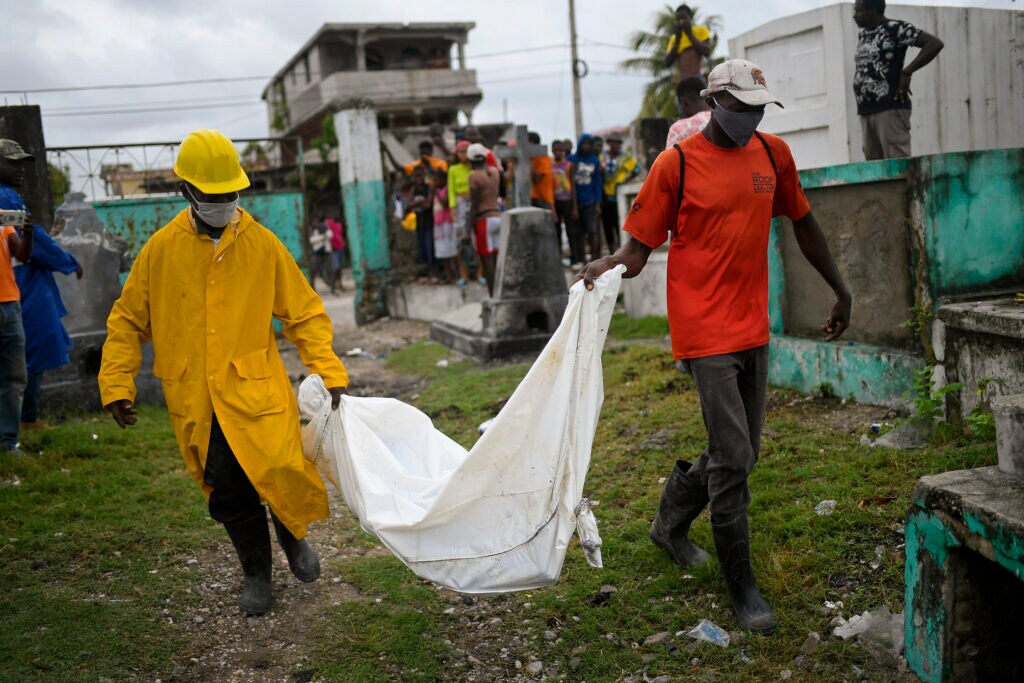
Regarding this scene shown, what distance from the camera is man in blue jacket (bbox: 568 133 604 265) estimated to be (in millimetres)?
12398

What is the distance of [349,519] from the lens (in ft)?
18.1

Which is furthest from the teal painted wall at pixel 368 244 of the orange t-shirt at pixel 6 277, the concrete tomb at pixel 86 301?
the orange t-shirt at pixel 6 277

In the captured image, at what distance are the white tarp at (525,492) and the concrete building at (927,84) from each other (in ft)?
14.2

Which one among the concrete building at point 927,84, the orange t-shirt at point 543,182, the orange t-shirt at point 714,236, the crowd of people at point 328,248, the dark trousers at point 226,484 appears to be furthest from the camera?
the crowd of people at point 328,248

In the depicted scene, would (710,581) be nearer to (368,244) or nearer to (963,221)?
(963,221)

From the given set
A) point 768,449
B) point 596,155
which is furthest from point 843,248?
point 596,155

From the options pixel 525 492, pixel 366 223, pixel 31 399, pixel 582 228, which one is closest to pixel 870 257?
pixel 525 492

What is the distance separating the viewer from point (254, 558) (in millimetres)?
4148

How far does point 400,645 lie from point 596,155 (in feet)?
32.4

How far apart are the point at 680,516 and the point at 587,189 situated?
8.96 m

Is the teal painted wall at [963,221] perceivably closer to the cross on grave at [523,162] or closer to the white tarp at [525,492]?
the white tarp at [525,492]

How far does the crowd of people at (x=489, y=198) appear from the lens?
11453 millimetres

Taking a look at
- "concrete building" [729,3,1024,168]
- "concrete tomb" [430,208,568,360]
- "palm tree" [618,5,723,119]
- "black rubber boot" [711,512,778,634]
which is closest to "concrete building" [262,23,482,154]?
"palm tree" [618,5,723,119]

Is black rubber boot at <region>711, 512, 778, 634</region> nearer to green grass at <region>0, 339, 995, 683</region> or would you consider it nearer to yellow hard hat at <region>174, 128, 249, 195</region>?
green grass at <region>0, 339, 995, 683</region>
